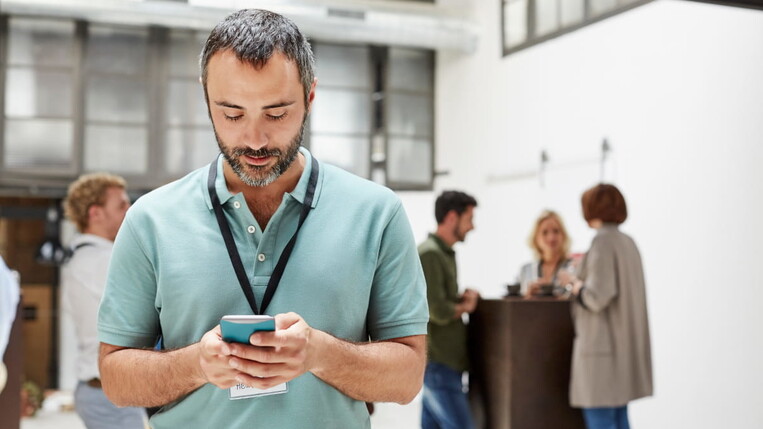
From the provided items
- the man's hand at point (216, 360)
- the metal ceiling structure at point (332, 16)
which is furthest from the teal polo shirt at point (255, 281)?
the metal ceiling structure at point (332, 16)

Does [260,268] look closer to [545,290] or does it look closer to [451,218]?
[451,218]

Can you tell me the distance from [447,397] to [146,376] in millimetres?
2835

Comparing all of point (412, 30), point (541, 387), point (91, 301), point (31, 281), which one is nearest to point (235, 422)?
point (91, 301)

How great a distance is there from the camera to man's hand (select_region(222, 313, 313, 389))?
95 centimetres

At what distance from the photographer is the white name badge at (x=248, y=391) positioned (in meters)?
1.12

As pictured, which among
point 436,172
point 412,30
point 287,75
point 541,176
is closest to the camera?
point 287,75

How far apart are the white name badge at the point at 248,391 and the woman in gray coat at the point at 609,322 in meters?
2.69

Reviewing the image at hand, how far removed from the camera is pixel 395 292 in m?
1.18

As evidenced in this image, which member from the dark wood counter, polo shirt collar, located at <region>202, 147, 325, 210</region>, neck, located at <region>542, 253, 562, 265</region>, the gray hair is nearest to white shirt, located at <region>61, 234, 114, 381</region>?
the dark wood counter

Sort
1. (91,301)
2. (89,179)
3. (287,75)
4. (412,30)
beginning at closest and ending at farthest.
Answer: (287,75) < (91,301) < (89,179) < (412,30)

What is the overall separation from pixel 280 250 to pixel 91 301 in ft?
6.77

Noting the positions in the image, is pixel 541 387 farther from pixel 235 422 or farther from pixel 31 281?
pixel 31 281

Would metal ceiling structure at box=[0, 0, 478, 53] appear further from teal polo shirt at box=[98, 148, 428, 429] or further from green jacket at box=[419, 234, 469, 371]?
teal polo shirt at box=[98, 148, 428, 429]

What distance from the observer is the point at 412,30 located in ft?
23.3
